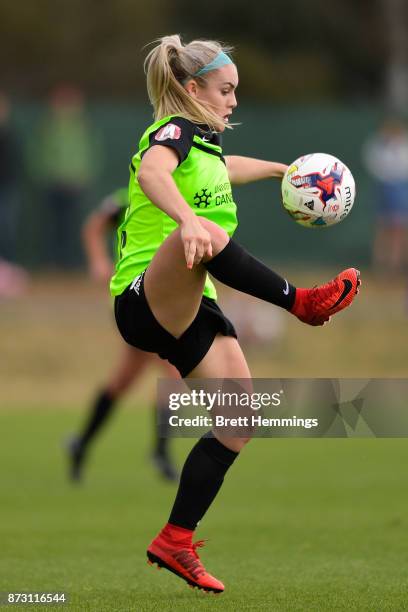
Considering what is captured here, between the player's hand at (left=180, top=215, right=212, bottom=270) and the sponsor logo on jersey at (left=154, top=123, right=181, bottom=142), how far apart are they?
45 cm

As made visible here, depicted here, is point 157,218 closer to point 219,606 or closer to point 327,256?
point 219,606

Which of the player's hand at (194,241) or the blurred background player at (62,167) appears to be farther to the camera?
the blurred background player at (62,167)

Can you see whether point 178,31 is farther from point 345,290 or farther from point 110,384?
point 345,290

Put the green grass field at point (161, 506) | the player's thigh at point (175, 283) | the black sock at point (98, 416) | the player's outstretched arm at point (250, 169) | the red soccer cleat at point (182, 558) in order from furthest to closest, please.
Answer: the black sock at point (98, 416), the player's outstretched arm at point (250, 169), the green grass field at point (161, 506), the red soccer cleat at point (182, 558), the player's thigh at point (175, 283)

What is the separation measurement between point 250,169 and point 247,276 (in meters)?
0.82

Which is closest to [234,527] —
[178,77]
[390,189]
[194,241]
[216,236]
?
[216,236]

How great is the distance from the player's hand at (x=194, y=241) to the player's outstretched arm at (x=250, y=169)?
101 cm

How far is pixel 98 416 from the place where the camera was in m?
9.88

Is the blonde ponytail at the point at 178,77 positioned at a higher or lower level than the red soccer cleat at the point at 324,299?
higher

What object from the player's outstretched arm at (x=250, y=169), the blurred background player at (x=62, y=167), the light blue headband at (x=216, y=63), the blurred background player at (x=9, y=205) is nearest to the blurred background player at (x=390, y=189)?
the blurred background player at (x=62, y=167)

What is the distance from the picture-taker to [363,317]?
18.3 meters

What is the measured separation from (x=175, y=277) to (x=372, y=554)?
6.71 feet

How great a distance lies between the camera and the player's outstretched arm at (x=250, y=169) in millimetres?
6219

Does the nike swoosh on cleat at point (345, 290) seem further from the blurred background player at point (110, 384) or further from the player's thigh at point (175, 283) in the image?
the blurred background player at point (110, 384)
